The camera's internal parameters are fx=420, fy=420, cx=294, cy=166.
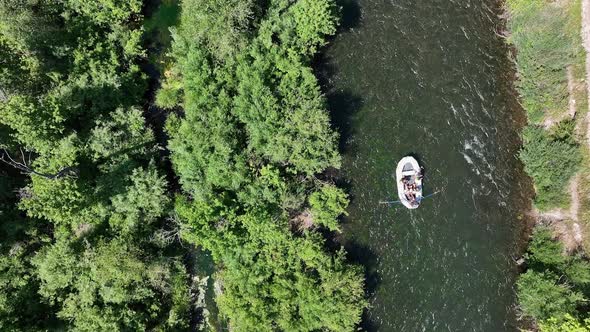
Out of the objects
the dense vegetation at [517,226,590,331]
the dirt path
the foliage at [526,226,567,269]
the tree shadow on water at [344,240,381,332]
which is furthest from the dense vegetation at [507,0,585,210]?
the tree shadow on water at [344,240,381,332]

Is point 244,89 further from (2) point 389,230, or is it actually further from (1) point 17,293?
(1) point 17,293

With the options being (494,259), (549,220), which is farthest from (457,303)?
(549,220)

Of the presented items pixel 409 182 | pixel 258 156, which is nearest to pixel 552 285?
pixel 409 182

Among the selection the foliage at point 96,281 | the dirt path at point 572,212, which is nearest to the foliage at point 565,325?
the dirt path at point 572,212

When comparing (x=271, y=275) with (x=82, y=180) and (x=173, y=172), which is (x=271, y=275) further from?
(x=82, y=180)

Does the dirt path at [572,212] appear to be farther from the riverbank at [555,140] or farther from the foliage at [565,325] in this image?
the foliage at [565,325]

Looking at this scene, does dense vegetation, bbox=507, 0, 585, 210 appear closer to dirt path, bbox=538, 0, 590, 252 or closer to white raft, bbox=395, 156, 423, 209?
dirt path, bbox=538, 0, 590, 252

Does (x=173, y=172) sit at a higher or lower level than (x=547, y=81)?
higher
